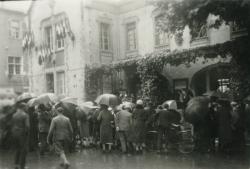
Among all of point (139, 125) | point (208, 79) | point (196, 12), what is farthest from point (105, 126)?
point (208, 79)

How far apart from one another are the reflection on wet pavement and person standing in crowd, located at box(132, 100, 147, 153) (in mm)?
554

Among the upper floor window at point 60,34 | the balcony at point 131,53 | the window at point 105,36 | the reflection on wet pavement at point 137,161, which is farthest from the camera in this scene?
the upper floor window at point 60,34

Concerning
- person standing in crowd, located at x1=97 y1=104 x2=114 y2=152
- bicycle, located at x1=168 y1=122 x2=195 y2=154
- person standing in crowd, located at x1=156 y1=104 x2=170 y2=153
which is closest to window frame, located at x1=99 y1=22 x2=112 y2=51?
person standing in crowd, located at x1=97 y1=104 x2=114 y2=152

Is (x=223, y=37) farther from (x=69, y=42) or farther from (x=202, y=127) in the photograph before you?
(x=69, y=42)

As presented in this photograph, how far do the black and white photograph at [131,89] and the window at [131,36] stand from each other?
0.07m

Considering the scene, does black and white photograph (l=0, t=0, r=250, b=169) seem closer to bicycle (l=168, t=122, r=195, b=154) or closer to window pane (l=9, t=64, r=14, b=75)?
bicycle (l=168, t=122, r=195, b=154)

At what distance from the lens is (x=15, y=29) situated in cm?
3744

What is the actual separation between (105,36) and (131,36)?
5.61 ft

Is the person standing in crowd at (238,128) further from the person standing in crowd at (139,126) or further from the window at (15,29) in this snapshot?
the window at (15,29)

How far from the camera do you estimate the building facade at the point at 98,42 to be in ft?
73.1

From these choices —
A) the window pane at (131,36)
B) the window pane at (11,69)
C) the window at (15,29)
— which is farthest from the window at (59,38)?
the window at (15,29)

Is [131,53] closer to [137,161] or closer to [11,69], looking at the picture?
[137,161]

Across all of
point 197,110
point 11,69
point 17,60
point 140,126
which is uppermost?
point 17,60

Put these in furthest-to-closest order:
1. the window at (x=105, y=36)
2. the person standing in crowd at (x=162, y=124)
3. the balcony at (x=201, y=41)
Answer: the window at (x=105, y=36) → the balcony at (x=201, y=41) → the person standing in crowd at (x=162, y=124)
